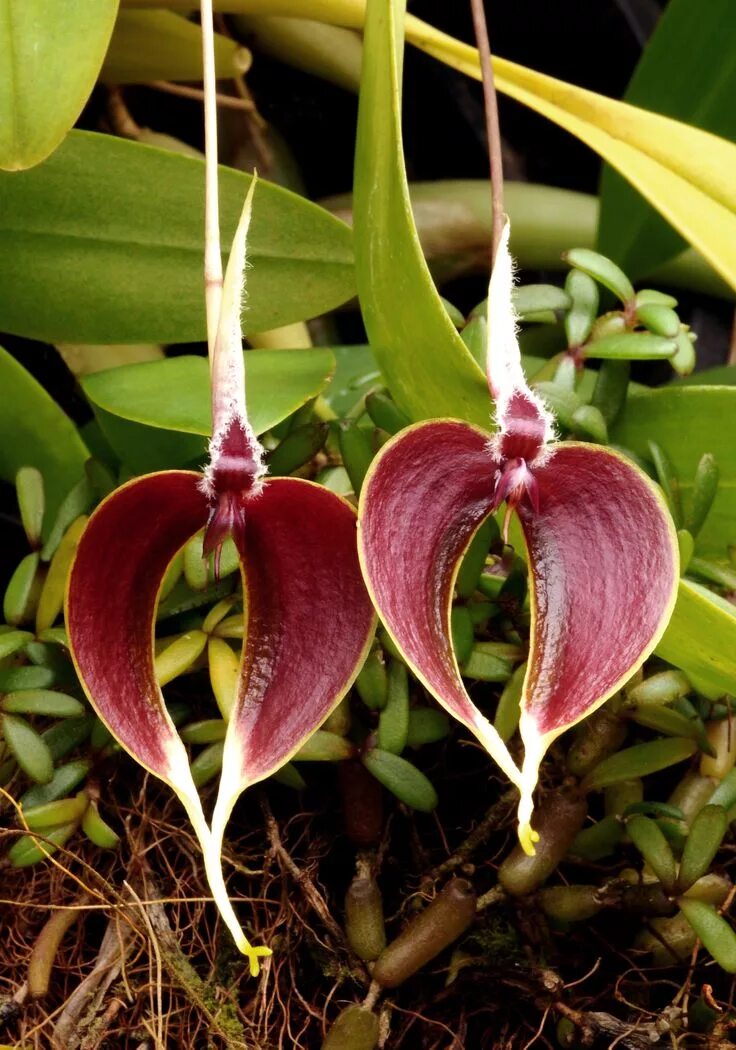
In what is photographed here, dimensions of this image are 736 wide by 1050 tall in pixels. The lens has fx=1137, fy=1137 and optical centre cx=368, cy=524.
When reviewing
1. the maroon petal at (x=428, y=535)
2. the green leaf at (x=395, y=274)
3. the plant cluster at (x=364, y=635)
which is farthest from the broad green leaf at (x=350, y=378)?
the maroon petal at (x=428, y=535)

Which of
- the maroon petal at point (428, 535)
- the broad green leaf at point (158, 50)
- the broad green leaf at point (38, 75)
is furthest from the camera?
the broad green leaf at point (158, 50)

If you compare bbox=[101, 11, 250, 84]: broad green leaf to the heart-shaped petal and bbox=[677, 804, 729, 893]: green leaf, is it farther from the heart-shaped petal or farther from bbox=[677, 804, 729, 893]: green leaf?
bbox=[677, 804, 729, 893]: green leaf

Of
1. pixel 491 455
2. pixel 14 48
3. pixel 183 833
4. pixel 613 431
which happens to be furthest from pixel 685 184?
pixel 183 833

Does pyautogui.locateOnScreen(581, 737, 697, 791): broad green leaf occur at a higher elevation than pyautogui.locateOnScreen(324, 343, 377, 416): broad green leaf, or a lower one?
lower

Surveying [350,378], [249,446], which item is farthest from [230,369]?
[350,378]

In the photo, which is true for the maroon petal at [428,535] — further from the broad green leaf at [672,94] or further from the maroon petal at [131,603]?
the broad green leaf at [672,94]

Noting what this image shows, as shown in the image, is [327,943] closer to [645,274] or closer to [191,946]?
[191,946]

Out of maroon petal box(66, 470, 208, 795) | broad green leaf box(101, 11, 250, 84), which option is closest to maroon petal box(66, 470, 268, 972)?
maroon petal box(66, 470, 208, 795)
